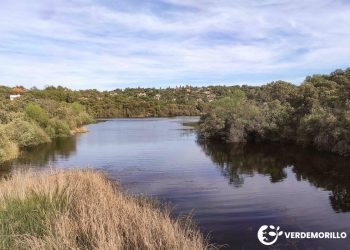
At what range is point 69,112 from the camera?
307 feet

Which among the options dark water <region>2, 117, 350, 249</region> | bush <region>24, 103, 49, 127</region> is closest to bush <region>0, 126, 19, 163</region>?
dark water <region>2, 117, 350, 249</region>

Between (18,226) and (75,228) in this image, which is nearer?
(75,228)

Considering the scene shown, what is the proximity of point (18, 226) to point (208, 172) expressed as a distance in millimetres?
25264

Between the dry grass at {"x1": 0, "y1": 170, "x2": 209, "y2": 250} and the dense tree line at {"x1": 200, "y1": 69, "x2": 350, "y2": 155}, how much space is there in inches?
1477

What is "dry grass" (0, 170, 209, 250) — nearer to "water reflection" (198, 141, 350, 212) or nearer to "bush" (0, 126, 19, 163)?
"water reflection" (198, 141, 350, 212)

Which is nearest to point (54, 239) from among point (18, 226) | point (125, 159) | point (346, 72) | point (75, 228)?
point (75, 228)

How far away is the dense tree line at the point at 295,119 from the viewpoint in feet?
158

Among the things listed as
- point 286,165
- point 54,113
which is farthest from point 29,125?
point 286,165

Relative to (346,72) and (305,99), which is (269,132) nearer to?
(305,99)

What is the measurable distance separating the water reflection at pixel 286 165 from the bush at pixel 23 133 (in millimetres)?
25813

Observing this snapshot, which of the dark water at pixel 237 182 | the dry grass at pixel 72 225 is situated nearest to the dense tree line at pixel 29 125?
the dark water at pixel 237 182

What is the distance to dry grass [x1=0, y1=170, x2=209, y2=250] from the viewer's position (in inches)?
388

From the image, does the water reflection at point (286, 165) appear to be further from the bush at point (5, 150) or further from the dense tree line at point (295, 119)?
the bush at point (5, 150)

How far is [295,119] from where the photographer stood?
6031 cm
